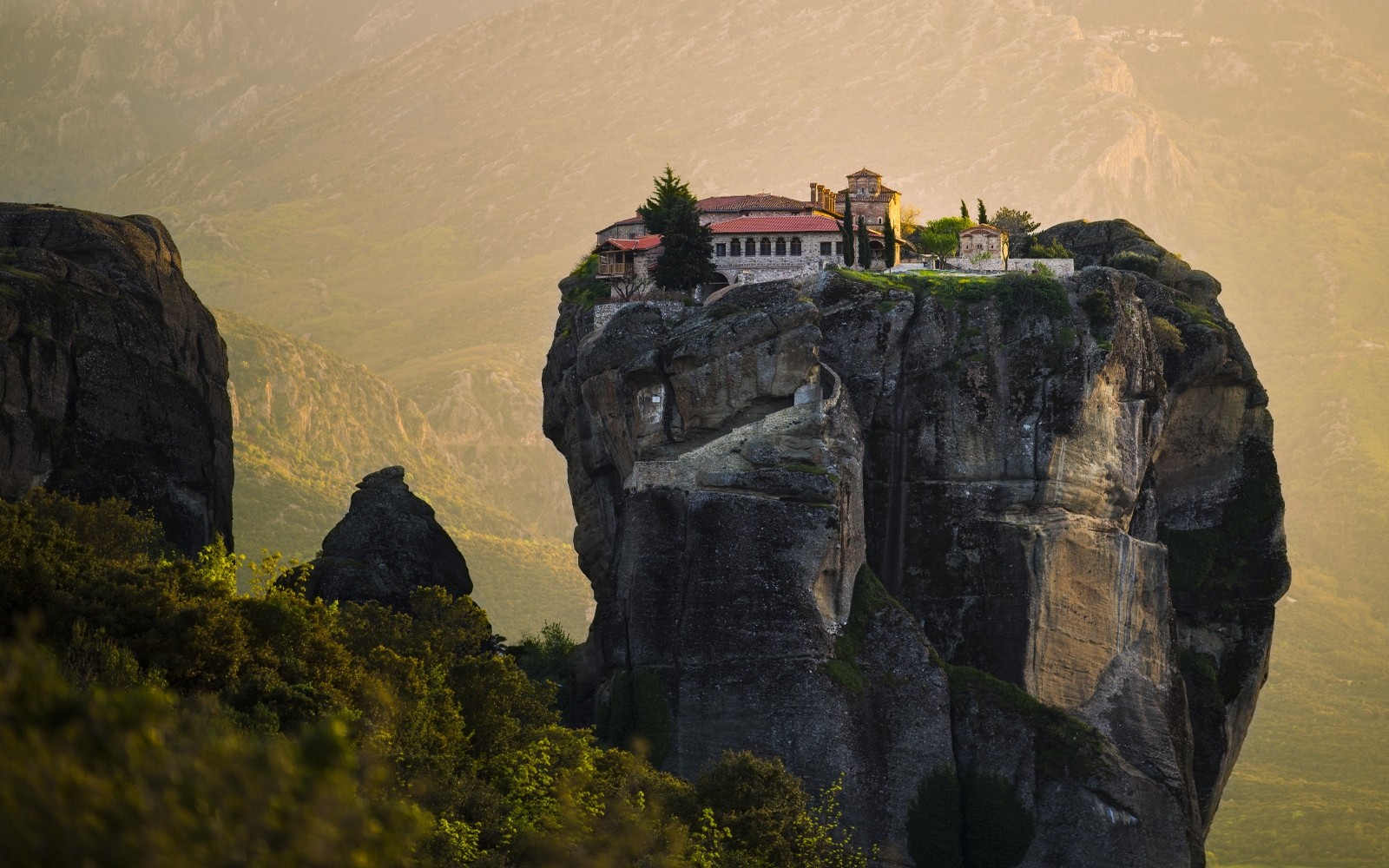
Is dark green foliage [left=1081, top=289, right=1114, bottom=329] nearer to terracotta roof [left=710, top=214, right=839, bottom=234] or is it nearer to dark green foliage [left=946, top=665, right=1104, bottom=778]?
terracotta roof [left=710, top=214, right=839, bottom=234]

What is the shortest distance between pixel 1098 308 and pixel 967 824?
92.7 feet

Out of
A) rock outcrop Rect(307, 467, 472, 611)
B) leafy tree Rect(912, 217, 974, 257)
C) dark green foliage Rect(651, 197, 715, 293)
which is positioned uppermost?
leafy tree Rect(912, 217, 974, 257)

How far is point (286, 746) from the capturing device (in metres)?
41.5

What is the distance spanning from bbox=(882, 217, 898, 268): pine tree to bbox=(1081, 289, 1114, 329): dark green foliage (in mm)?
12659

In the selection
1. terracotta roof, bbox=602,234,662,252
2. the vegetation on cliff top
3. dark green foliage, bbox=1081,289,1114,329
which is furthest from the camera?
terracotta roof, bbox=602,234,662,252

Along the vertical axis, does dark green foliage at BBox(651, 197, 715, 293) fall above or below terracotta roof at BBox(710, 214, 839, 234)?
below

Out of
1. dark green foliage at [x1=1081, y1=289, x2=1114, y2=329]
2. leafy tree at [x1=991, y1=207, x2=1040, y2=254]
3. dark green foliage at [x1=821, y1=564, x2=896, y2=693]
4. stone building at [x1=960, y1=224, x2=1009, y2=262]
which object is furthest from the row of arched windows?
dark green foliage at [x1=821, y1=564, x2=896, y2=693]

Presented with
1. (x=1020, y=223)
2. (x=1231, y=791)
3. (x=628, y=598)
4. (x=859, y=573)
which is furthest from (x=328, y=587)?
(x=1231, y=791)

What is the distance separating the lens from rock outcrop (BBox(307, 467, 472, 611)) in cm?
11212

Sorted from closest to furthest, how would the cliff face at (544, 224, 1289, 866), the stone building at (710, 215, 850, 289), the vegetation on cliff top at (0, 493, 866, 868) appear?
the vegetation on cliff top at (0, 493, 866, 868), the cliff face at (544, 224, 1289, 866), the stone building at (710, 215, 850, 289)

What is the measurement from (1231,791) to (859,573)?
107m

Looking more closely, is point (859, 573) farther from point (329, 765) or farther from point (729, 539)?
point (329, 765)

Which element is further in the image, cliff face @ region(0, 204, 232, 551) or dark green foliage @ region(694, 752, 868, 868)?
cliff face @ region(0, 204, 232, 551)

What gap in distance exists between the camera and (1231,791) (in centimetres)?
19838
